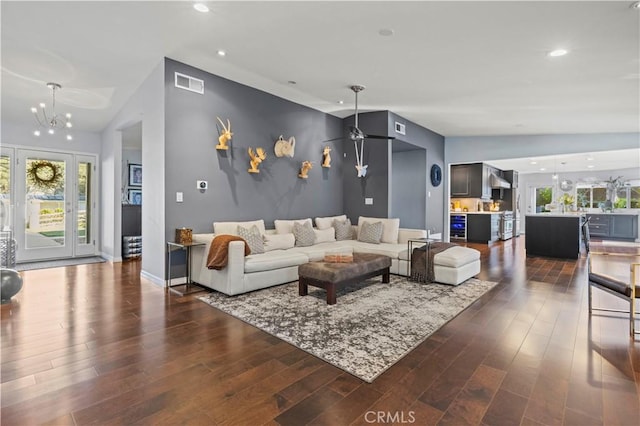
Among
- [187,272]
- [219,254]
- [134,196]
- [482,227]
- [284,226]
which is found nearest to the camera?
[219,254]

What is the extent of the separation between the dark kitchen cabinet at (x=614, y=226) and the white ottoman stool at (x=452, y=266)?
9458 millimetres

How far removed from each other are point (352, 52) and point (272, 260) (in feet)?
9.27

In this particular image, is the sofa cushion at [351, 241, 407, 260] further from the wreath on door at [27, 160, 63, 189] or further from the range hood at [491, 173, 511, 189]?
the range hood at [491, 173, 511, 189]

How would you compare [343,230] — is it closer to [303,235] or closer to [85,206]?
[303,235]

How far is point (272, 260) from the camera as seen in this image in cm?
444

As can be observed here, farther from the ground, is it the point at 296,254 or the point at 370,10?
the point at 370,10

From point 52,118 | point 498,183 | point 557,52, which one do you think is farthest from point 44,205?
point 498,183

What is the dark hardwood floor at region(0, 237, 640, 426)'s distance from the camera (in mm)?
1821

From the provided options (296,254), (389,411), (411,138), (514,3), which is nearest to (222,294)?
(296,254)

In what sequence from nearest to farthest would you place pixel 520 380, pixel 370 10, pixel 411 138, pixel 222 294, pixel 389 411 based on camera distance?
pixel 389 411 < pixel 520 380 < pixel 370 10 < pixel 222 294 < pixel 411 138

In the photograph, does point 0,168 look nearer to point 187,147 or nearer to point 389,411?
point 187,147

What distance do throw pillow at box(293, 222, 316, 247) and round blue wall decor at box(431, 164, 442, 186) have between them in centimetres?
422

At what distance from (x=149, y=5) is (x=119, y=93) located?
2.86 m

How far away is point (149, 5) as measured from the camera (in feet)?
10.3
